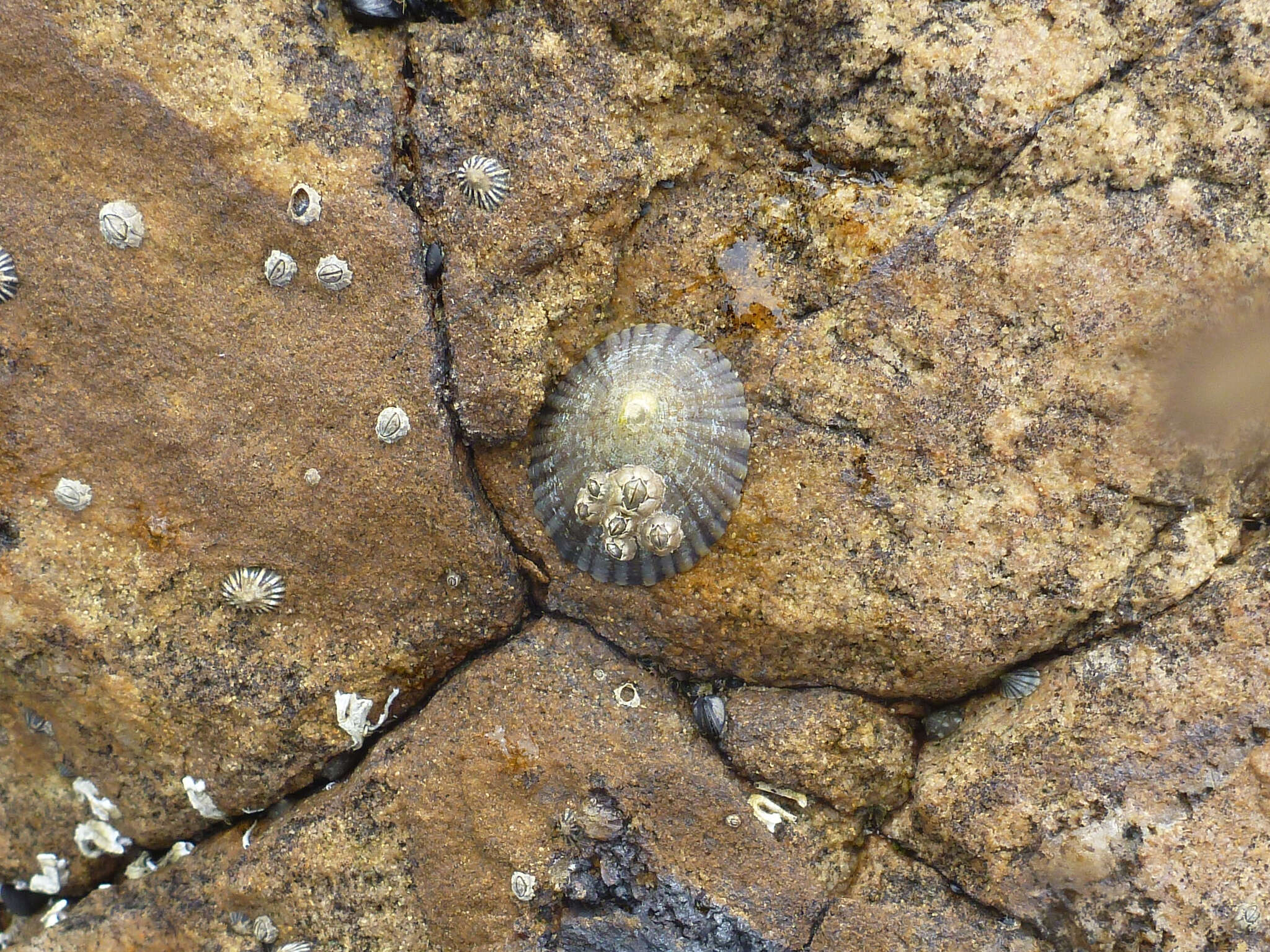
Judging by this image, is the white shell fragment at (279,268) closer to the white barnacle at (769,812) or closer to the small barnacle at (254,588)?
the small barnacle at (254,588)

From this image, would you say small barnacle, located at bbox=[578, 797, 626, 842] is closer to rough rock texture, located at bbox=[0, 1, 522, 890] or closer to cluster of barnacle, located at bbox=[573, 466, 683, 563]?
rough rock texture, located at bbox=[0, 1, 522, 890]

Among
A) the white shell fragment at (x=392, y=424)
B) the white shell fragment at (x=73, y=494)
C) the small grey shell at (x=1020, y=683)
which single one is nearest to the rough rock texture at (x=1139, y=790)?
the small grey shell at (x=1020, y=683)

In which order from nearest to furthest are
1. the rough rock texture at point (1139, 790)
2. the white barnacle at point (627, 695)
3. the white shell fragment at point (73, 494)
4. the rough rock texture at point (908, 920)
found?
the rough rock texture at point (1139, 790) → the rough rock texture at point (908, 920) → the white shell fragment at point (73, 494) → the white barnacle at point (627, 695)

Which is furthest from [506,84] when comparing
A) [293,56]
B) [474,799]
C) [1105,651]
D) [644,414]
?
[1105,651]

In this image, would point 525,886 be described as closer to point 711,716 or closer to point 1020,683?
point 711,716

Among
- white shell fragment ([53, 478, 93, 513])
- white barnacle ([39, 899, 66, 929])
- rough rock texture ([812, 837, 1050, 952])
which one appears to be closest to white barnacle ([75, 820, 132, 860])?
white barnacle ([39, 899, 66, 929])

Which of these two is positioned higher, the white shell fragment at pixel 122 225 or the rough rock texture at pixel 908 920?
the white shell fragment at pixel 122 225

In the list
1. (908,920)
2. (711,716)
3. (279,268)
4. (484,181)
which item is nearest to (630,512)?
(711,716)
